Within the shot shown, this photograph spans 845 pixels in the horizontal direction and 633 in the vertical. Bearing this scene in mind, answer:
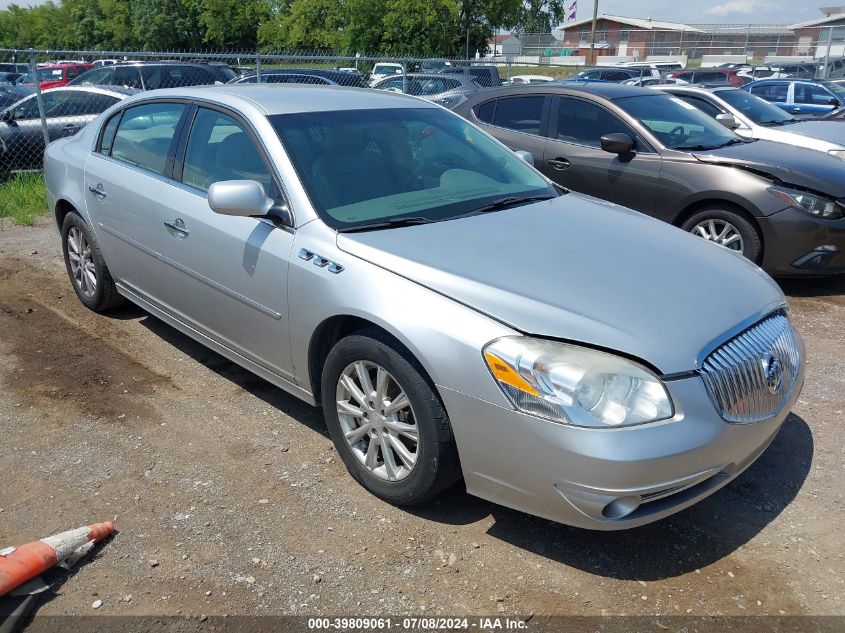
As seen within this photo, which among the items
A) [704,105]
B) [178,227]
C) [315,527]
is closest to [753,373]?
[315,527]

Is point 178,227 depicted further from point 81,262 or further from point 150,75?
point 150,75

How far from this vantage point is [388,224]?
3447 mm

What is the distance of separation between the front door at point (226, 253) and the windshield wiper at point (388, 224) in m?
0.32

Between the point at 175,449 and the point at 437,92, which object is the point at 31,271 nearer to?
the point at 175,449

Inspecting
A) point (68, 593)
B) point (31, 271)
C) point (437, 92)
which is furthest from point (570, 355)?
point (437, 92)

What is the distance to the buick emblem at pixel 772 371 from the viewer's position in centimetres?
296

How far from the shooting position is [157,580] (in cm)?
282

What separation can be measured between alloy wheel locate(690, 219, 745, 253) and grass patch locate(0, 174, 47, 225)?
23.6ft

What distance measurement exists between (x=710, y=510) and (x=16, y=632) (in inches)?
107

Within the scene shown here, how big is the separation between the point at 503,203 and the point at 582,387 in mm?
1528

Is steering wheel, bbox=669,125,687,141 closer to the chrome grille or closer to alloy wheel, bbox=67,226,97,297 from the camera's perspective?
the chrome grille

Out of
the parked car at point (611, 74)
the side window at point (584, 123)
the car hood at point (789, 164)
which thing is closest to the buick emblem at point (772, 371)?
the car hood at point (789, 164)

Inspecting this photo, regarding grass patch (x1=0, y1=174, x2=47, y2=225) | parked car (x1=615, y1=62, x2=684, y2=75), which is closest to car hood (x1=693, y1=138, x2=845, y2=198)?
grass patch (x1=0, y1=174, x2=47, y2=225)

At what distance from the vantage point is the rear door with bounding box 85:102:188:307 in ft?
14.4
